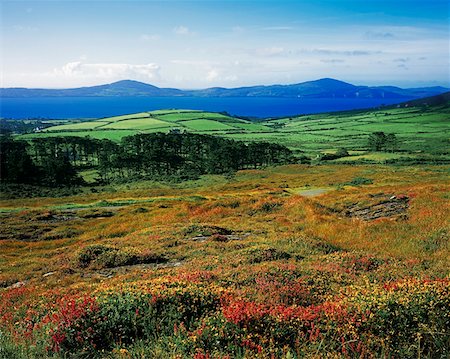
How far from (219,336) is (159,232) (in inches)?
693

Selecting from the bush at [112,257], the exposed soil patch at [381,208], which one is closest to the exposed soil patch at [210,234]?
the bush at [112,257]

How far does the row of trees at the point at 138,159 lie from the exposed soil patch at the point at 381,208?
3455 inches

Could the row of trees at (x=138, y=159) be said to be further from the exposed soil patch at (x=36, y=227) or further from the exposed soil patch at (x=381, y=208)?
the exposed soil patch at (x=381, y=208)

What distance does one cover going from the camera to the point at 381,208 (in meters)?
30.1

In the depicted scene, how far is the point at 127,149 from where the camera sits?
160m

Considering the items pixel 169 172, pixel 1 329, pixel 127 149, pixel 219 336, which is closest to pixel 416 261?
pixel 219 336

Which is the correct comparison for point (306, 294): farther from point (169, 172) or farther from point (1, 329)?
point (169, 172)

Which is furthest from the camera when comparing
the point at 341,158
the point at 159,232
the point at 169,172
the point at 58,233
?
the point at 341,158

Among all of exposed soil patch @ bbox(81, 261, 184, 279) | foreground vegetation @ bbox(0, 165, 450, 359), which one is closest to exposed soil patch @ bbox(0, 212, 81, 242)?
foreground vegetation @ bbox(0, 165, 450, 359)

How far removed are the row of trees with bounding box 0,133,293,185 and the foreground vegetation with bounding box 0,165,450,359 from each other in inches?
3688

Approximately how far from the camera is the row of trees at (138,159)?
114700 mm

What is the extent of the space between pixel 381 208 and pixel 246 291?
22339 mm

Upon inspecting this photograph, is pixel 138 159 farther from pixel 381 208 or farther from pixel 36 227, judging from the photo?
pixel 381 208

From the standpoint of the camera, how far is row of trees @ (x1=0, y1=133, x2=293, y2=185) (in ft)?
376
